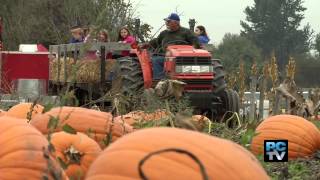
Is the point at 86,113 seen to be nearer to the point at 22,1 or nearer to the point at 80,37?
the point at 80,37

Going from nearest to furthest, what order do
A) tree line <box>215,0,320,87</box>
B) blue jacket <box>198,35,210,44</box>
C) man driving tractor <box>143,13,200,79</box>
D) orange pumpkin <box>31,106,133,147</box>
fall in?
1. orange pumpkin <box>31,106,133,147</box>
2. man driving tractor <box>143,13,200,79</box>
3. blue jacket <box>198,35,210,44</box>
4. tree line <box>215,0,320,87</box>

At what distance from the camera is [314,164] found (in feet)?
22.1

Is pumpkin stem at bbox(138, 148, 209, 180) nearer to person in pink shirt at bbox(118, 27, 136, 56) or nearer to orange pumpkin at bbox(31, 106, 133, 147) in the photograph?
orange pumpkin at bbox(31, 106, 133, 147)

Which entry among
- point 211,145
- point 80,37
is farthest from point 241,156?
point 80,37

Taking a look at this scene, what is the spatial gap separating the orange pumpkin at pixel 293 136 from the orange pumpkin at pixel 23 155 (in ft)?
12.4

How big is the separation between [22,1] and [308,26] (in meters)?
64.2

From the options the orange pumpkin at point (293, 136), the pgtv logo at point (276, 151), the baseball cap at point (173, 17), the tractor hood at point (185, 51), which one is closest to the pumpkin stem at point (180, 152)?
Answer: the pgtv logo at point (276, 151)

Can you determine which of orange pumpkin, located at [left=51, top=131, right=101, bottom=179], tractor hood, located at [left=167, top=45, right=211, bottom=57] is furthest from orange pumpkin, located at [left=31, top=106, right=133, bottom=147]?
tractor hood, located at [left=167, top=45, right=211, bottom=57]

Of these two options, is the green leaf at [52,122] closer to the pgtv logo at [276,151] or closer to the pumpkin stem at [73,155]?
the pumpkin stem at [73,155]

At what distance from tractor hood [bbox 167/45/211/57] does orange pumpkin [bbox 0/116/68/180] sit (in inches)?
373

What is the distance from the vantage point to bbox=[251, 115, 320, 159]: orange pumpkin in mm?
7273

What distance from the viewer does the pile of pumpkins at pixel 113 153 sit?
2895mm

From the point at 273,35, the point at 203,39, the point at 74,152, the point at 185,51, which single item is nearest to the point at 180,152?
the point at 74,152

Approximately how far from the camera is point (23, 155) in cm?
357
